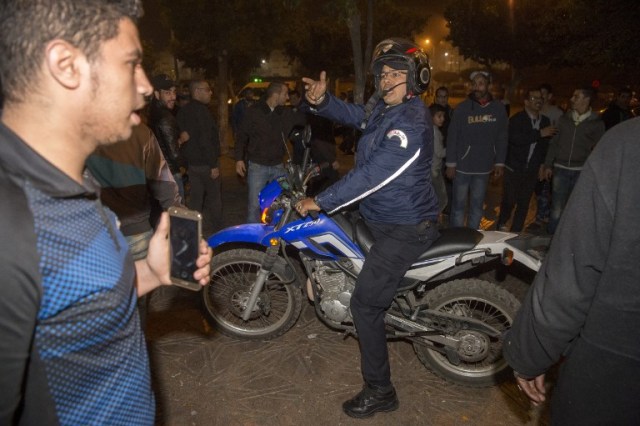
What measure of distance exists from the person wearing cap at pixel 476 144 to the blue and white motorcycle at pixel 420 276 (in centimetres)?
303

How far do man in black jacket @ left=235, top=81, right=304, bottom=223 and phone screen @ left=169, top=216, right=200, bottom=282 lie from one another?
15.5ft

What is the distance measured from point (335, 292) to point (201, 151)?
3.87 metres

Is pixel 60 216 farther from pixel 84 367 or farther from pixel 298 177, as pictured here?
pixel 298 177

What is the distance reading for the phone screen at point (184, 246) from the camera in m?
1.59

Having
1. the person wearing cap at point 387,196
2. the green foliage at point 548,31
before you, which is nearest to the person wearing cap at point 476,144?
the person wearing cap at point 387,196

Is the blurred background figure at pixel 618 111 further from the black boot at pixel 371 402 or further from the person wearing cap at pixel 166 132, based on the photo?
the person wearing cap at pixel 166 132

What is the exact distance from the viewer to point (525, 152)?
6.89m

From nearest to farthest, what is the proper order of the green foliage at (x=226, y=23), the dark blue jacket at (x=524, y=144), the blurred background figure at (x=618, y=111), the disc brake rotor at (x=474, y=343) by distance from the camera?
the disc brake rotor at (x=474, y=343) < the dark blue jacket at (x=524, y=144) < the blurred background figure at (x=618, y=111) < the green foliage at (x=226, y=23)

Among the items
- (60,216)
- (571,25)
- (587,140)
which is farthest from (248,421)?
(571,25)

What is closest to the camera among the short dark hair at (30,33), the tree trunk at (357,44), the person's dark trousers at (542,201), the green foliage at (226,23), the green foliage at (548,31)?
the short dark hair at (30,33)

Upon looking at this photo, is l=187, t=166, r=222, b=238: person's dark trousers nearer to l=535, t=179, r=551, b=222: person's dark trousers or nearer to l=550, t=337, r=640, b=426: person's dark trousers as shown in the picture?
l=535, t=179, r=551, b=222: person's dark trousers

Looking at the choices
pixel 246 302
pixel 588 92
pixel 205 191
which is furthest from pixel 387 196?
pixel 588 92

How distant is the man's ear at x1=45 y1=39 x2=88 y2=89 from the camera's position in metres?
1.15

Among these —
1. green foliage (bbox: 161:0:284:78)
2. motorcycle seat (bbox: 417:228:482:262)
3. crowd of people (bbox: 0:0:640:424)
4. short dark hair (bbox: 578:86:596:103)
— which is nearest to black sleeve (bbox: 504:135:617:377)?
crowd of people (bbox: 0:0:640:424)
